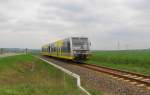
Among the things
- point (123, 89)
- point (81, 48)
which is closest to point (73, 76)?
point (123, 89)

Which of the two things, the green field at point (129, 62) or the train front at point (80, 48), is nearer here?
the green field at point (129, 62)

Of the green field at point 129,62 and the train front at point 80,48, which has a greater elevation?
the train front at point 80,48

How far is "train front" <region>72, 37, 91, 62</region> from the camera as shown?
37.9 metres

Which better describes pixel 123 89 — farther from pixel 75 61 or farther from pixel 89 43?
pixel 75 61

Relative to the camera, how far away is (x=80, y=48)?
38.4 m

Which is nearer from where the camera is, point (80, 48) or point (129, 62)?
point (129, 62)

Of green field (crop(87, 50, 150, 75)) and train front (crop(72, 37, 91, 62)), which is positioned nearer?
green field (crop(87, 50, 150, 75))

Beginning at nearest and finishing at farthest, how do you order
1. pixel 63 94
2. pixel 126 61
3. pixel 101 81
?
1. pixel 63 94
2. pixel 101 81
3. pixel 126 61

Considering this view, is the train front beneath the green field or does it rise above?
above

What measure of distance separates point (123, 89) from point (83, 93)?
247 centimetres

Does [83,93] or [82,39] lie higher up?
[82,39]

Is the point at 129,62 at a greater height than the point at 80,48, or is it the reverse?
the point at 80,48

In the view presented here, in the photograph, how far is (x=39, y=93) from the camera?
13391mm

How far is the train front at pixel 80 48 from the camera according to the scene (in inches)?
1492
